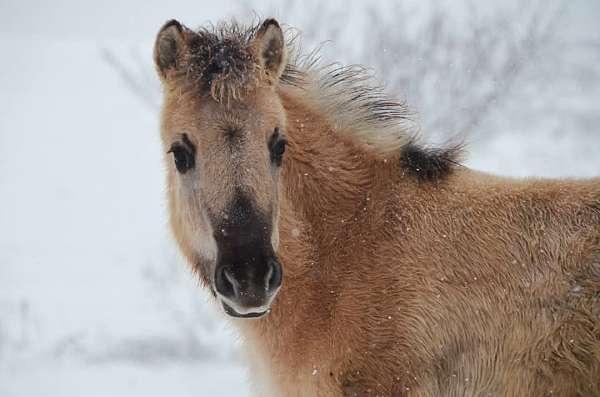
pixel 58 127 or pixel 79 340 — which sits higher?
pixel 58 127

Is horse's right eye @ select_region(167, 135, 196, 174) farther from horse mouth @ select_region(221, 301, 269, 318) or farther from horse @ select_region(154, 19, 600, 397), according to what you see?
horse mouth @ select_region(221, 301, 269, 318)

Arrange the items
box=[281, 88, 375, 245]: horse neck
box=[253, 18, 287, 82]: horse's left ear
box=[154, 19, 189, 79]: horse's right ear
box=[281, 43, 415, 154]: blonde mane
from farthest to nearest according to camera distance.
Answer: box=[281, 43, 415, 154]: blonde mane
box=[281, 88, 375, 245]: horse neck
box=[253, 18, 287, 82]: horse's left ear
box=[154, 19, 189, 79]: horse's right ear

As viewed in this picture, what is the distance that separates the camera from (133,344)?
368 inches

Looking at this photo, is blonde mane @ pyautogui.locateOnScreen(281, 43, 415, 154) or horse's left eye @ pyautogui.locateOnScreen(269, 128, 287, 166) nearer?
horse's left eye @ pyautogui.locateOnScreen(269, 128, 287, 166)

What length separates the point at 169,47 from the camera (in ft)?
12.9

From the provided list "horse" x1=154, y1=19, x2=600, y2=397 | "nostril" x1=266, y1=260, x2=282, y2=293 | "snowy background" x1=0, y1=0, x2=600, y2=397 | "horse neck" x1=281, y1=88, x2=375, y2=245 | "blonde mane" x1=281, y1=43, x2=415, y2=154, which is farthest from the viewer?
"snowy background" x1=0, y1=0, x2=600, y2=397

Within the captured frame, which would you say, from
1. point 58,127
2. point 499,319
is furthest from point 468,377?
point 58,127

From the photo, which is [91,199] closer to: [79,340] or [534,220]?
[79,340]

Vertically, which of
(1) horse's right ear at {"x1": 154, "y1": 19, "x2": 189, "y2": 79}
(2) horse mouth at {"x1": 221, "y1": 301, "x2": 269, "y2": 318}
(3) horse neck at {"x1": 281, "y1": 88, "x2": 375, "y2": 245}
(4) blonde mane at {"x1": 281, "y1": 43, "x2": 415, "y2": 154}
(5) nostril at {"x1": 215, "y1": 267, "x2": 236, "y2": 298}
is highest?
(1) horse's right ear at {"x1": 154, "y1": 19, "x2": 189, "y2": 79}

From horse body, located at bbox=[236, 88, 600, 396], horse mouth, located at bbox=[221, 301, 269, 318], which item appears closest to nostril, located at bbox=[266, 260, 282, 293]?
horse mouth, located at bbox=[221, 301, 269, 318]

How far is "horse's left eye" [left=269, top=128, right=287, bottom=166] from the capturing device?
12.4 feet

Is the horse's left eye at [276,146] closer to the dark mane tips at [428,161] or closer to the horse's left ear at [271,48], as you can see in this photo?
the horse's left ear at [271,48]

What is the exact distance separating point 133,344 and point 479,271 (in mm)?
6590

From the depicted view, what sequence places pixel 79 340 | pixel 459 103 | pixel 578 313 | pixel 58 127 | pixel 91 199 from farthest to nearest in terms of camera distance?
pixel 58 127 < pixel 91 199 < pixel 459 103 < pixel 79 340 < pixel 578 313
